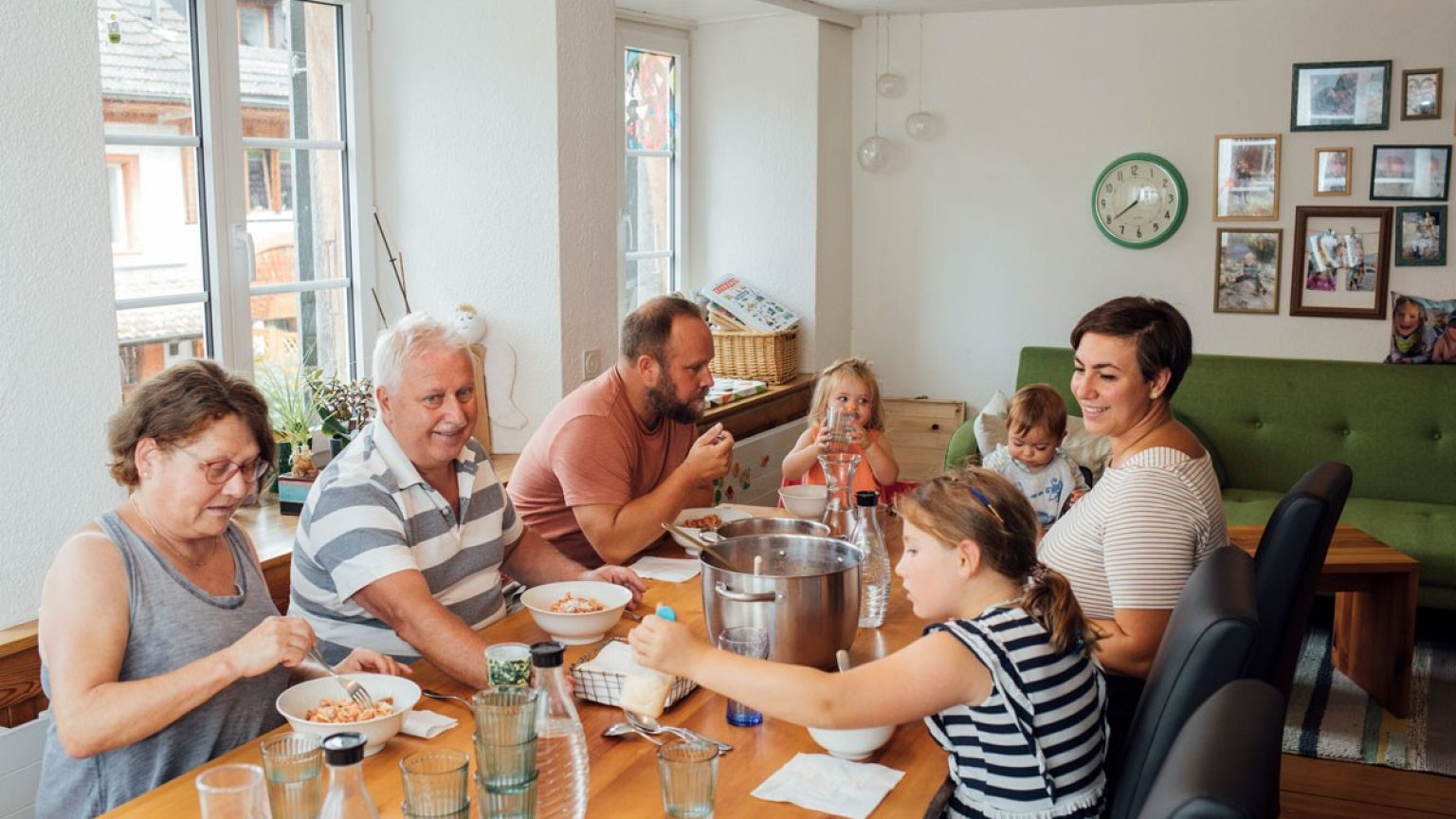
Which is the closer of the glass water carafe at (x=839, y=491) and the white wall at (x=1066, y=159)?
the glass water carafe at (x=839, y=491)

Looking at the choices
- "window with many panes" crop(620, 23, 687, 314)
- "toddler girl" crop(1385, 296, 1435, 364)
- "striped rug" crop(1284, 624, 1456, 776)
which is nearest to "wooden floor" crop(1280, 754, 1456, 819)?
"striped rug" crop(1284, 624, 1456, 776)

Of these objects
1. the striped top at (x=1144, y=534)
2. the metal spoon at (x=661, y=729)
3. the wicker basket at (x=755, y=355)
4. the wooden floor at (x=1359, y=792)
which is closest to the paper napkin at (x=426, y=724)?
the metal spoon at (x=661, y=729)

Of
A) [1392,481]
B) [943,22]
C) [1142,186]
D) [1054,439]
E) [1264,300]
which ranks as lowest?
[1392,481]

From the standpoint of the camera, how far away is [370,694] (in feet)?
6.02

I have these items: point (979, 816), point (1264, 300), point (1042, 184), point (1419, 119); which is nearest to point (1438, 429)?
point (1264, 300)

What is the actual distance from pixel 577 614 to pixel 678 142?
388 centimetres

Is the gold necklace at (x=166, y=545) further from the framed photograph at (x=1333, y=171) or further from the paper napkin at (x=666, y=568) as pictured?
the framed photograph at (x=1333, y=171)

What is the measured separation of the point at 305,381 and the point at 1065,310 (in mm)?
3392

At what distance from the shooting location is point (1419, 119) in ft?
16.5

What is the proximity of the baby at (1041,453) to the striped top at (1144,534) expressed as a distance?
1.52 meters

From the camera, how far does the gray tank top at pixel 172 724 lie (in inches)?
71.6


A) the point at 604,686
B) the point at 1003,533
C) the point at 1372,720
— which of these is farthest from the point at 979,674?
the point at 1372,720

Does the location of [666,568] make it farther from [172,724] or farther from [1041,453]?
[1041,453]

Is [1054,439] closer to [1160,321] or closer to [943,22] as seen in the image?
[1160,321]
